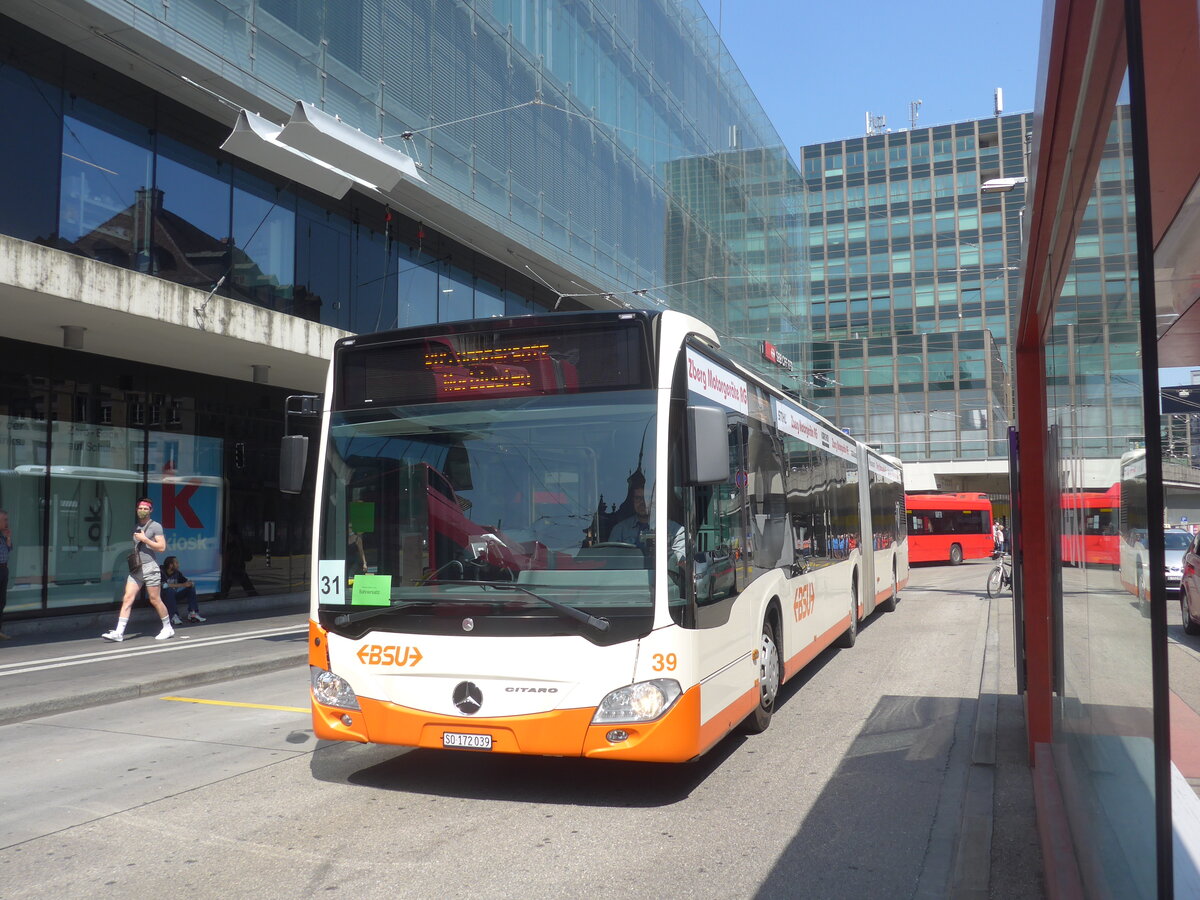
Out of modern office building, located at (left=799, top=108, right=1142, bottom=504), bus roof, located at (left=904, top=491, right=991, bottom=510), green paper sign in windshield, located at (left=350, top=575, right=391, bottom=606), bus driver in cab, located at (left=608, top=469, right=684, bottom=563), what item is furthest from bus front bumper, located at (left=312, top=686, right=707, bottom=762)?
bus roof, located at (left=904, top=491, right=991, bottom=510)

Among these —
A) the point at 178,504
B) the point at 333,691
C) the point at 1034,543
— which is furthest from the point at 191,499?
the point at 1034,543

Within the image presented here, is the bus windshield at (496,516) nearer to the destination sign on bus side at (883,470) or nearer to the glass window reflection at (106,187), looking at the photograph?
the glass window reflection at (106,187)

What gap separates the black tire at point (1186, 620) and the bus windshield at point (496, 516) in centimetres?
373

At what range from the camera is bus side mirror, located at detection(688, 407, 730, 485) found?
5.96 metres

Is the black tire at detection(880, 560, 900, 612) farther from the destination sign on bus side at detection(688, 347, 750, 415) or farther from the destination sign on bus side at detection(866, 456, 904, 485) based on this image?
the destination sign on bus side at detection(688, 347, 750, 415)

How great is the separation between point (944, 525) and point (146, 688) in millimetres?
37013

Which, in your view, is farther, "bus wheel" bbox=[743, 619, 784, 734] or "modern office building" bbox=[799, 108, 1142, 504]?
"modern office building" bbox=[799, 108, 1142, 504]

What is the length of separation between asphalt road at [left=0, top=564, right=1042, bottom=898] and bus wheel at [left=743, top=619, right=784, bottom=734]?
0.48ft

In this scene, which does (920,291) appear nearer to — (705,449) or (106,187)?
(106,187)

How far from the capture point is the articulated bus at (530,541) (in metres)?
5.84

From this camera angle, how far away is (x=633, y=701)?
5.80m

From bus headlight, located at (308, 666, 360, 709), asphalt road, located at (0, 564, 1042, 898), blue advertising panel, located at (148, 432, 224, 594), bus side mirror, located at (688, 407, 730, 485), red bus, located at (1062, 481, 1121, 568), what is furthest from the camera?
blue advertising panel, located at (148, 432, 224, 594)

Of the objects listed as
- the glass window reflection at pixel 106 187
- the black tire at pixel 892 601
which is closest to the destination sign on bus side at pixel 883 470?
the black tire at pixel 892 601

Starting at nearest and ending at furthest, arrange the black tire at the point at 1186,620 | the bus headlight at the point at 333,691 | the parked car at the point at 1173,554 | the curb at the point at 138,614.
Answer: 1. the parked car at the point at 1173,554
2. the black tire at the point at 1186,620
3. the bus headlight at the point at 333,691
4. the curb at the point at 138,614
